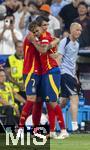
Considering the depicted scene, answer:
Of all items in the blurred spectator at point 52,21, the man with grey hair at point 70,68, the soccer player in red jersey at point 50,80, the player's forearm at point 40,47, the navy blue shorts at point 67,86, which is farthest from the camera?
the blurred spectator at point 52,21

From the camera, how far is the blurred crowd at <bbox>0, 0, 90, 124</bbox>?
1120cm

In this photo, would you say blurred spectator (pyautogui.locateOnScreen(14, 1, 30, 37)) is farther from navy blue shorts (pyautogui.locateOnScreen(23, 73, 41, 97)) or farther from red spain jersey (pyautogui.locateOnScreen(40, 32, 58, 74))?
navy blue shorts (pyautogui.locateOnScreen(23, 73, 41, 97))

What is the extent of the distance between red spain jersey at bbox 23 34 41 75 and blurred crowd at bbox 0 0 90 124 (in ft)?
8.40

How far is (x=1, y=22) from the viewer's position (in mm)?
11500

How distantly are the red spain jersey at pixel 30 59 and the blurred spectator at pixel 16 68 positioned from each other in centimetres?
267

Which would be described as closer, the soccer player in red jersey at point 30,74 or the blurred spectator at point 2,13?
the soccer player in red jersey at point 30,74

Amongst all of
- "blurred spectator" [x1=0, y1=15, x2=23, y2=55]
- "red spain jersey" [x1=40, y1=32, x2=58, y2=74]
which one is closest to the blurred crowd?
"blurred spectator" [x1=0, y1=15, x2=23, y2=55]

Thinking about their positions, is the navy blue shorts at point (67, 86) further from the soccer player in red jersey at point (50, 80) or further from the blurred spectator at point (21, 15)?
the soccer player in red jersey at point (50, 80)

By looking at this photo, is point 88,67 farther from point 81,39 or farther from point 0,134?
point 0,134

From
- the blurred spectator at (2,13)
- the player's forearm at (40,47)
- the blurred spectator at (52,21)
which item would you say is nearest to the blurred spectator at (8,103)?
the blurred spectator at (2,13)

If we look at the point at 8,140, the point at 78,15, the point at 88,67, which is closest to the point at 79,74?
the point at 88,67

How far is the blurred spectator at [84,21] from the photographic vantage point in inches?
440

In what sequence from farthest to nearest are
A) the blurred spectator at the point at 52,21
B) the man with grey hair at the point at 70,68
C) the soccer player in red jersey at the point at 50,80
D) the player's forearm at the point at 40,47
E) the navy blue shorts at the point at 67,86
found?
the blurred spectator at the point at 52,21, the navy blue shorts at the point at 67,86, the man with grey hair at the point at 70,68, the soccer player in red jersey at the point at 50,80, the player's forearm at the point at 40,47

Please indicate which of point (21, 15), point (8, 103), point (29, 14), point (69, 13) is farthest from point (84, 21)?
point (8, 103)
